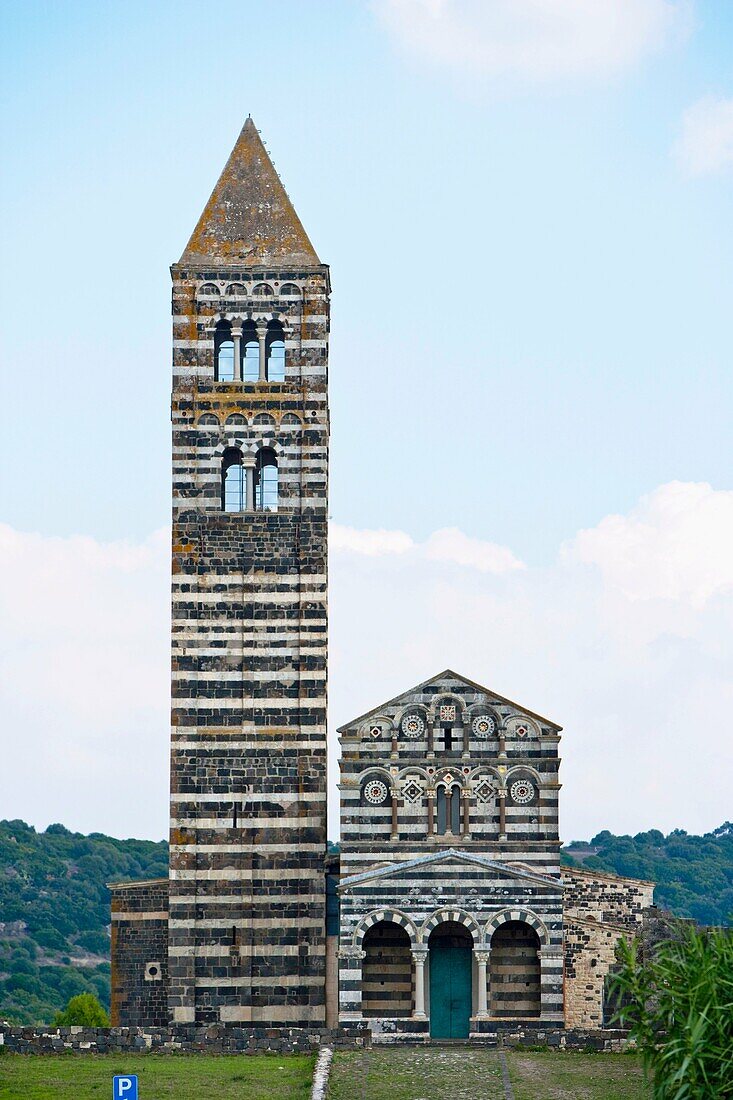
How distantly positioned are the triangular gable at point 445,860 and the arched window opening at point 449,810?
823mm

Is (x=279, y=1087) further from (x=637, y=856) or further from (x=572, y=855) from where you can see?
(x=572, y=855)

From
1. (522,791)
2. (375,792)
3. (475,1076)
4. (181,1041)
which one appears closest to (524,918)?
(522,791)

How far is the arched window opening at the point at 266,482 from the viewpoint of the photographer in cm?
4853

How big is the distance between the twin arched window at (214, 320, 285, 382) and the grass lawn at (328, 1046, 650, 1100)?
53.3 feet

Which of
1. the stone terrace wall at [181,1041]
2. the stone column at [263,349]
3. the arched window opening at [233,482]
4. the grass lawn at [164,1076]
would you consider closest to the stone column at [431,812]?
the stone terrace wall at [181,1041]

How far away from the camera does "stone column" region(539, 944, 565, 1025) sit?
45062 millimetres

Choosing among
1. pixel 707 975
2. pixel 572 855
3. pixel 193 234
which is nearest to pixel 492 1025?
pixel 707 975

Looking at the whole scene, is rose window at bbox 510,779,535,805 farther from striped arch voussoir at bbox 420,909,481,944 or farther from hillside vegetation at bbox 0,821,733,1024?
hillside vegetation at bbox 0,821,733,1024

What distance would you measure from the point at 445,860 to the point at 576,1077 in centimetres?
775

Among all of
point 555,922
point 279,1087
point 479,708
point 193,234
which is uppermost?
point 193,234

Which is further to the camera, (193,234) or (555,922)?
(193,234)

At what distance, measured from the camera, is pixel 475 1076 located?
3903cm

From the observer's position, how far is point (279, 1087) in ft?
123

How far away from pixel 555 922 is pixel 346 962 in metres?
4.73
